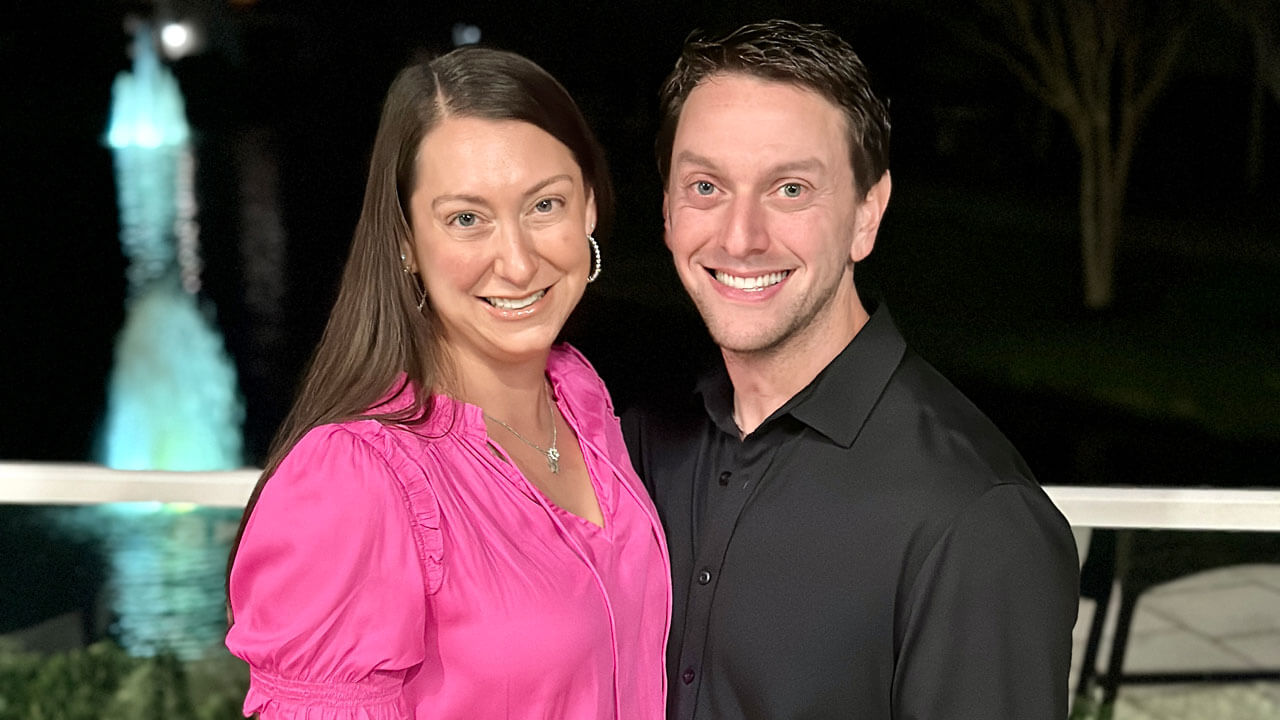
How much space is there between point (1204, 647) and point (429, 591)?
244cm

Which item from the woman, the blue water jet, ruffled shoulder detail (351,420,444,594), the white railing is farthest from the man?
the blue water jet

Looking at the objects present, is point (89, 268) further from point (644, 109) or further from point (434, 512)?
point (434, 512)

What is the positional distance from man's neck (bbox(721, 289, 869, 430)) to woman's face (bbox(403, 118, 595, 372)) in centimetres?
26

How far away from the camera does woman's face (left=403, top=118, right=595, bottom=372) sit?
4.87 ft

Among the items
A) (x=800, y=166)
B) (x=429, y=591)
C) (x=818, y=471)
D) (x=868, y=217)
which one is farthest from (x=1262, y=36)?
(x=429, y=591)

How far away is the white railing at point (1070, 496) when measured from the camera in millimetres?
2209

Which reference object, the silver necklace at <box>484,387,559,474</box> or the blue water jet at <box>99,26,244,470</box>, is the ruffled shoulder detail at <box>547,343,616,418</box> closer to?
the silver necklace at <box>484,387,559,474</box>

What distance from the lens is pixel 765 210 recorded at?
1.62m

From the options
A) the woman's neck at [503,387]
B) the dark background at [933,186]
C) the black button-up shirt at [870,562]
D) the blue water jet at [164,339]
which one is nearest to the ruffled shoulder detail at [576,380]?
the woman's neck at [503,387]

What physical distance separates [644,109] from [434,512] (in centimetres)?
358

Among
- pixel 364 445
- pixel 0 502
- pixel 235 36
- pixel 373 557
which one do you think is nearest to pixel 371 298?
pixel 364 445

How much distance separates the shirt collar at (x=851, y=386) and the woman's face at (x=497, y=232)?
13.0 inches

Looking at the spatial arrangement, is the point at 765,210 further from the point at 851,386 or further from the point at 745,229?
the point at 851,386

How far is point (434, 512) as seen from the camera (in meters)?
1.38
